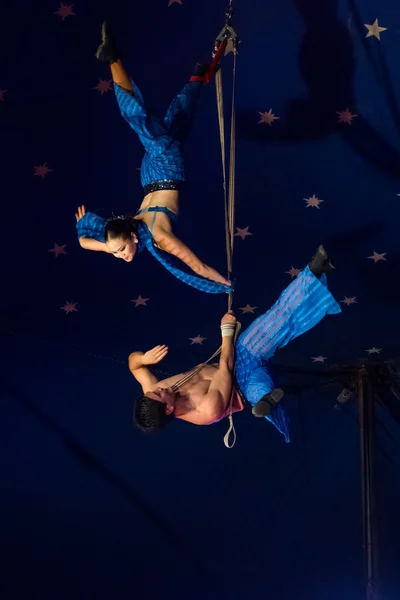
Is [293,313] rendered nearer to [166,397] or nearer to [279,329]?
[279,329]

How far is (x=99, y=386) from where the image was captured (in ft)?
19.0

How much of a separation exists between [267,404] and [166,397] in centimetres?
58

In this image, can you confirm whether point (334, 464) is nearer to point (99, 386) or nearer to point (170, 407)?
point (99, 386)

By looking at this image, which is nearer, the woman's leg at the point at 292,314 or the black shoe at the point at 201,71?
the woman's leg at the point at 292,314

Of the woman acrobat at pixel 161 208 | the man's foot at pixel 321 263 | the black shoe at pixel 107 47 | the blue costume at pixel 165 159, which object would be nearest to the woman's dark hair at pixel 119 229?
the woman acrobat at pixel 161 208

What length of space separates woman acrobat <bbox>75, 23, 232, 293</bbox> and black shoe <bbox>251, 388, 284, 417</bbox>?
0.57 m

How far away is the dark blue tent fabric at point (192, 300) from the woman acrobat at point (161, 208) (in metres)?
0.35

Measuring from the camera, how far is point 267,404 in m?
3.43

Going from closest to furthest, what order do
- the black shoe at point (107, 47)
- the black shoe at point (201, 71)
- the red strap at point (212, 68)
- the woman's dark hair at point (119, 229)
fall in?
the black shoe at point (107, 47) < the red strap at point (212, 68) < the woman's dark hair at point (119, 229) < the black shoe at point (201, 71)

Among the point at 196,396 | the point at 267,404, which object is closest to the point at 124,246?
the point at 196,396

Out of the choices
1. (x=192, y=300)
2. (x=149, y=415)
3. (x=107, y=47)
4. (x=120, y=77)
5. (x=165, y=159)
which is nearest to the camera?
(x=107, y=47)

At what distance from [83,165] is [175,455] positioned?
2.49 m

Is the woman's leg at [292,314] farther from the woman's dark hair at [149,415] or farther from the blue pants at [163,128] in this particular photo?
the blue pants at [163,128]

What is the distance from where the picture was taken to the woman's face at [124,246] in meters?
3.60
